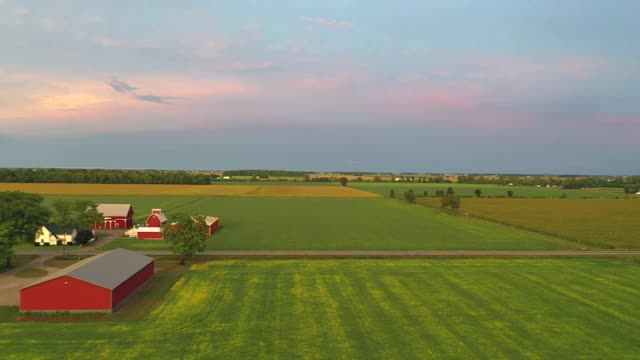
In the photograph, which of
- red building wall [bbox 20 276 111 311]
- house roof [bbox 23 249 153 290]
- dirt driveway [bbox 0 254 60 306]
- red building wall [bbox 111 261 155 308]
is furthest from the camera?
dirt driveway [bbox 0 254 60 306]

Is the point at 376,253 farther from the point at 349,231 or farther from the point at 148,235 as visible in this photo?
the point at 148,235

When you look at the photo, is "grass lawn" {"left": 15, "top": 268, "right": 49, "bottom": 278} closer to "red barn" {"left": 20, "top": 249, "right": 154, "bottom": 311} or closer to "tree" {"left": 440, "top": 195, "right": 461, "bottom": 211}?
"red barn" {"left": 20, "top": 249, "right": 154, "bottom": 311}

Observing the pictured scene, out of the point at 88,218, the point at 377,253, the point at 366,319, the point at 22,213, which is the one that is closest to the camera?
the point at 366,319

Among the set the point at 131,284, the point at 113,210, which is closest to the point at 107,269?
the point at 131,284

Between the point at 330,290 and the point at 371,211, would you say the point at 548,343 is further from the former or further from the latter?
the point at 371,211

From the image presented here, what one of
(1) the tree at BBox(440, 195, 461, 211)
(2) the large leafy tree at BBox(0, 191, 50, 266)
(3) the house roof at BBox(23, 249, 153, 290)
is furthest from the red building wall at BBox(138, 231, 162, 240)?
(1) the tree at BBox(440, 195, 461, 211)

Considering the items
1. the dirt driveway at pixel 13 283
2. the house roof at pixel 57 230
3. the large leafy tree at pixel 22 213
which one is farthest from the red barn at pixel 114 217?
the dirt driveway at pixel 13 283
